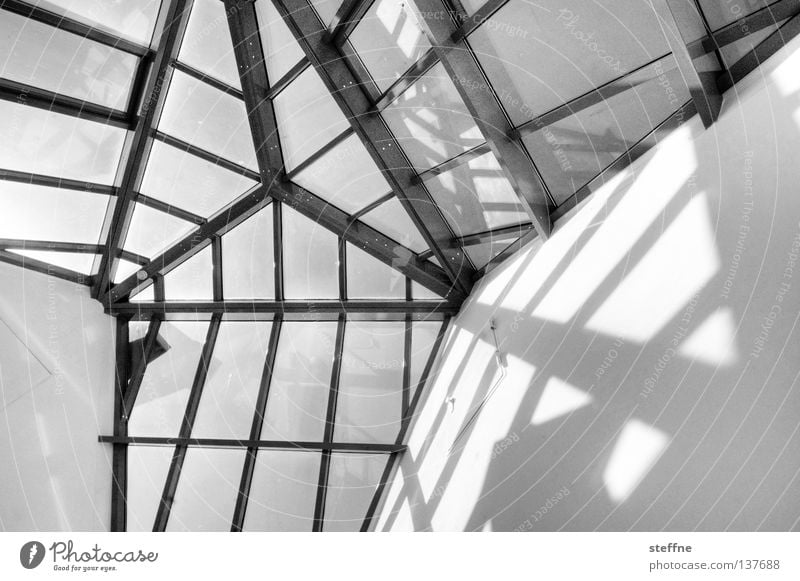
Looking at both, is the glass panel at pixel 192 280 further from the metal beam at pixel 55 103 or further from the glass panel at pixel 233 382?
the metal beam at pixel 55 103

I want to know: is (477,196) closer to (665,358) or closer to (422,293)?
(422,293)

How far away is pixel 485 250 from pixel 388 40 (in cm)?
586

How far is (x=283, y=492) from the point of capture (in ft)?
51.4

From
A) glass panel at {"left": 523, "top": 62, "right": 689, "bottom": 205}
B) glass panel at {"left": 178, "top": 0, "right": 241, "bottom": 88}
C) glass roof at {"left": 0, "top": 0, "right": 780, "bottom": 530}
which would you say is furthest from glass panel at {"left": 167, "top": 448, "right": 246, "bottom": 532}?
glass panel at {"left": 523, "top": 62, "right": 689, "bottom": 205}

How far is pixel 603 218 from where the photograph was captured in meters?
10.7

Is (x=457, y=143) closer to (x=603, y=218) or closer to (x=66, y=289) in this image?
(x=603, y=218)

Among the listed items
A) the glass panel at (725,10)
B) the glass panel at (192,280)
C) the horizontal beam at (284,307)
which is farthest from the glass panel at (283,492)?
the glass panel at (725,10)

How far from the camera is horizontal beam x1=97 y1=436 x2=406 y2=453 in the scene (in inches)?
624

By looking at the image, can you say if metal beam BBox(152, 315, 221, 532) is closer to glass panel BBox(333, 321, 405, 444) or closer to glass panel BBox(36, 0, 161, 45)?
glass panel BBox(333, 321, 405, 444)

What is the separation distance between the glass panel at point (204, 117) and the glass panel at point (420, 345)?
6.88m

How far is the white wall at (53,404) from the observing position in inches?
483

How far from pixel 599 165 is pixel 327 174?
704 cm

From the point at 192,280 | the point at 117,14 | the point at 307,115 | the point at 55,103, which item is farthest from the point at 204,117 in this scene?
the point at 192,280

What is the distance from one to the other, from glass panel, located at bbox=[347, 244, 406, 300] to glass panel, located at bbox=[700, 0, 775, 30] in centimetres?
1037
